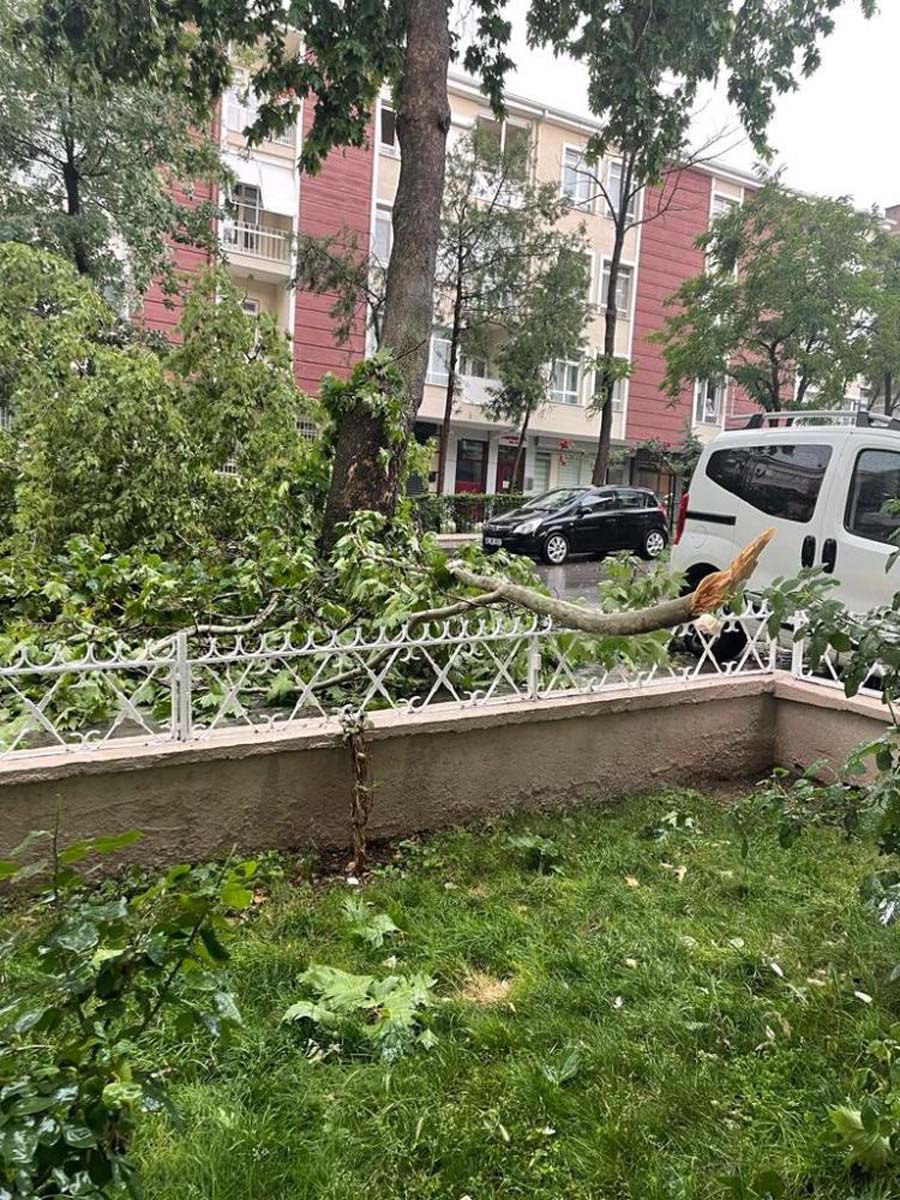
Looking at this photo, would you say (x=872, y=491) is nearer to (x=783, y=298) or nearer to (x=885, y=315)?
(x=783, y=298)

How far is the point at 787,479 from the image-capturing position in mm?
6738

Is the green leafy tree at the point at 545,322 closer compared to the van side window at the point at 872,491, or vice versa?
the van side window at the point at 872,491

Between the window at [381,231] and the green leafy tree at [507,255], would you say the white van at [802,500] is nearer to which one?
the green leafy tree at [507,255]

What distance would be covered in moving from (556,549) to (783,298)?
7.83m

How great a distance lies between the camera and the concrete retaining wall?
3.09m

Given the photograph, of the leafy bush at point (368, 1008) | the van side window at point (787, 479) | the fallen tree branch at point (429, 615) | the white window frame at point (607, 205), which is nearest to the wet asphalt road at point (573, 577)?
the van side window at point (787, 479)

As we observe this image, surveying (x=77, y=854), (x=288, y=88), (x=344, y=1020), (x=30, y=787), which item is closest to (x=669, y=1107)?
(x=344, y=1020)

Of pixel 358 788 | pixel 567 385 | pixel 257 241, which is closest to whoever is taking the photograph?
pixel 358 788

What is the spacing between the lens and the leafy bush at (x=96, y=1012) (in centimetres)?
93

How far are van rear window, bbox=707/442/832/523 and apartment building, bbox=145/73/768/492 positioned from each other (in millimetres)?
14797

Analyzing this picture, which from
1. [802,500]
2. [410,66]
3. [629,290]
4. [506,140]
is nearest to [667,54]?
[410,66]

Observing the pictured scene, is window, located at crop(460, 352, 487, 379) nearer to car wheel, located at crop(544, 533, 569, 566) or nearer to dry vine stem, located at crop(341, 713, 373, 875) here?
car wheel, located at crop(544, 533, 569, 566)

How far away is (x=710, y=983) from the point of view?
101 inches

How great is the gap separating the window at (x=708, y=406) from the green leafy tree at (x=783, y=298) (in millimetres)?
11732
